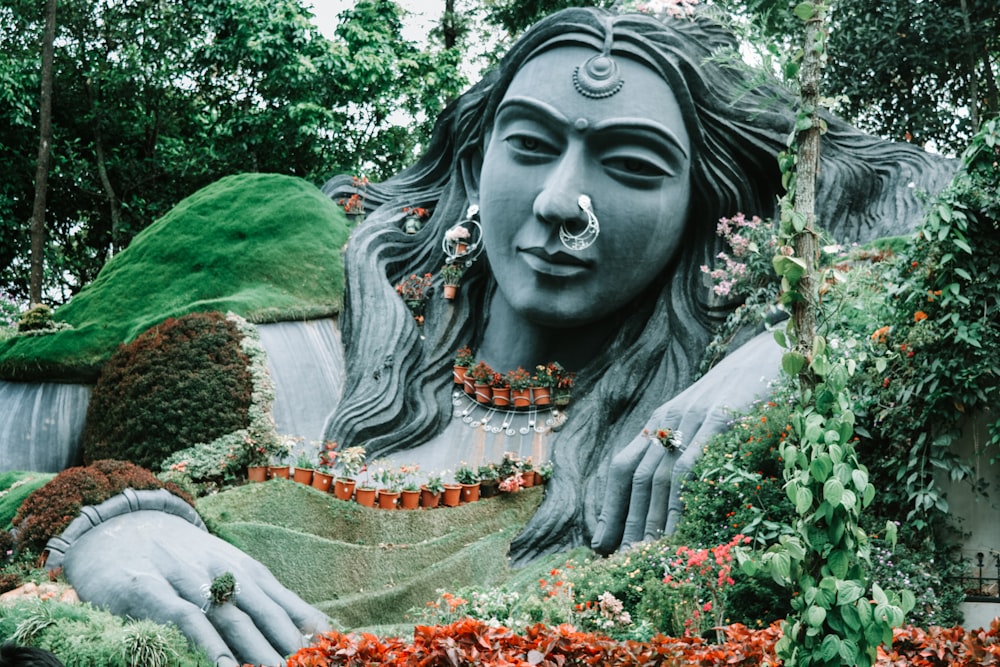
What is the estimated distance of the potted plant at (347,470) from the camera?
8.70 m

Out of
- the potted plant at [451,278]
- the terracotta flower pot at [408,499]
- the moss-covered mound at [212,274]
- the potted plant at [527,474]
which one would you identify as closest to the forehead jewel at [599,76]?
the potted plant at [451,278]

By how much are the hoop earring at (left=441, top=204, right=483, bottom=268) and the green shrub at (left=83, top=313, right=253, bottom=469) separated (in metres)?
1.90

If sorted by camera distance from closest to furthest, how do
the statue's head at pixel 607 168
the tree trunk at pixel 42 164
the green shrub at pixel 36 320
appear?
the statue's head at pixel 607 168 < the green shrub at pixel 36 320 < the tree trunk at pixel 42 164

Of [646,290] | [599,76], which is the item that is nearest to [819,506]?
[646,290]

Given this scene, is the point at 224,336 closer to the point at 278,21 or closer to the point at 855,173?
the point at 855,173

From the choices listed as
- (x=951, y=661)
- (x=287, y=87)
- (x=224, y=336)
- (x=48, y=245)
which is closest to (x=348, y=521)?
(x=224, y=336)

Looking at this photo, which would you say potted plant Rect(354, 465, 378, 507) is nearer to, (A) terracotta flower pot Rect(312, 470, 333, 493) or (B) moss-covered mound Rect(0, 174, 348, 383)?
(A) terracotta flower pot Rect(312, 470, 333, 493)

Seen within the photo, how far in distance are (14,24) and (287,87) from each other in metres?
3.60

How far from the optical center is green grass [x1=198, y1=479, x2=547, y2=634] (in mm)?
7848

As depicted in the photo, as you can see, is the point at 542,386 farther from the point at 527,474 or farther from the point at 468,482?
the point at 468,482

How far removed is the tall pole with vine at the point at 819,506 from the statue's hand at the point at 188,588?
323 centimetres

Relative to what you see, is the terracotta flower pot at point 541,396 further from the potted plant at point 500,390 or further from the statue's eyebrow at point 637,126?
the statue's eyebrow at point 637,126

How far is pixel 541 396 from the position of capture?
9.51 metres

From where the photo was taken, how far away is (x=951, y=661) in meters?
5.11
